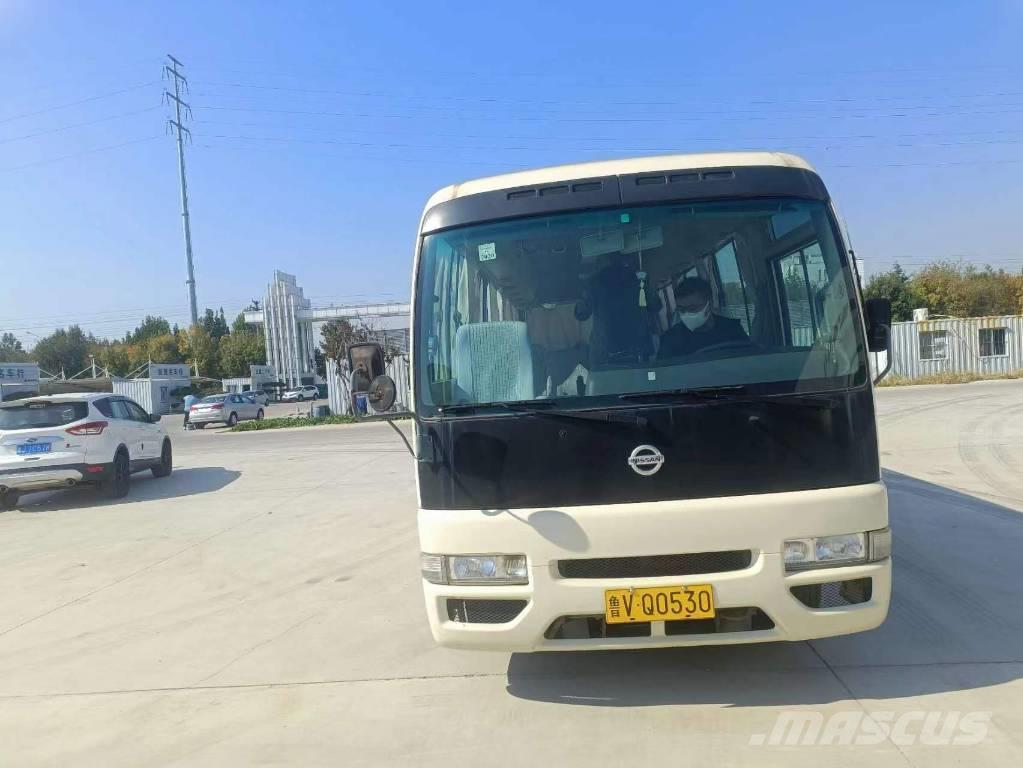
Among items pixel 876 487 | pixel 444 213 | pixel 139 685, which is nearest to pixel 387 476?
pixel 139 685

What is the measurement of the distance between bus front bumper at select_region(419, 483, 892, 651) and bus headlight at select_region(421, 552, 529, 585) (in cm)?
4

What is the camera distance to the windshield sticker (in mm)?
4512

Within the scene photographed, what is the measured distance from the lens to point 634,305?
430 cm

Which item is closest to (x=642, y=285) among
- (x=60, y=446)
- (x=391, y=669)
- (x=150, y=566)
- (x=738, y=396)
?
(x=738, y=396)

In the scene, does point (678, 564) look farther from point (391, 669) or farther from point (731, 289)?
point (391, 669)

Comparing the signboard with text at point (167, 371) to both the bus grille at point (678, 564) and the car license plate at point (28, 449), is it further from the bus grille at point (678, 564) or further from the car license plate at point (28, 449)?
the bus grille at point (678, 564)

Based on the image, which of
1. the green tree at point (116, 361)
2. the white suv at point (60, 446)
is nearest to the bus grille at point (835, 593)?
the white suv at point (60, 446)

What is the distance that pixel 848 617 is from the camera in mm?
4020

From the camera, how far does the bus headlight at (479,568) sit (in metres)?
4.09

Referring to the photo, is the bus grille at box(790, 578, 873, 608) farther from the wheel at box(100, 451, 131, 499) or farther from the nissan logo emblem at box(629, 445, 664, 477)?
the wheel at box(100, 451, 131, 499)

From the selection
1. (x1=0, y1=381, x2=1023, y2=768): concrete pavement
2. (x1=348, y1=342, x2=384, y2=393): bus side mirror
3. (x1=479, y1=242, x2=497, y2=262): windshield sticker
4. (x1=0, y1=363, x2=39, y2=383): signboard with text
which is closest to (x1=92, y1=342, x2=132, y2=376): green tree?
(x1=0, y1=363, x2=39, y2=383): signboard with text

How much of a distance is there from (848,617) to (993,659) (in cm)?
129

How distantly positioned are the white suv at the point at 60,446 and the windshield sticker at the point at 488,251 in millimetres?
10492

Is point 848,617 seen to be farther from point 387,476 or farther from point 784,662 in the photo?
point 387,476
